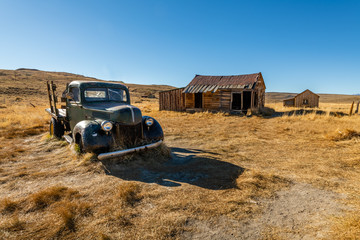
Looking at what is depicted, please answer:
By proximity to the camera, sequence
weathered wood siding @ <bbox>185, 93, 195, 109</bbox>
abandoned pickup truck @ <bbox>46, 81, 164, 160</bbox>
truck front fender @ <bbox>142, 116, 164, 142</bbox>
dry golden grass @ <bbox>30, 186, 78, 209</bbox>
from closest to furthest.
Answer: dry golden grass @ <bbox>30, 186, 78, 209</bbox>, abandoned pickup truck @ <bbox>46, 81, 164, 160</bbox>, truck front fender @ <bbox>142, 116, 164, 142</bbox>, weathered wood siding @ <bbox>185, 93, 195, 109</bbox>

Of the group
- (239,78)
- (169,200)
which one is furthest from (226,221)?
(239,78)

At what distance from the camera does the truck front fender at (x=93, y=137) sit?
14.3 feet

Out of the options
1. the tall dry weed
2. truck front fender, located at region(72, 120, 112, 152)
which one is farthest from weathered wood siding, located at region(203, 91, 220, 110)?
the tall dry weed

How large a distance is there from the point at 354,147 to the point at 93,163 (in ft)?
27.1

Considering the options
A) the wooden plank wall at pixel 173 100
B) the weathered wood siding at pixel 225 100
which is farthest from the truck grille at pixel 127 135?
the wooden plank wall at pixel 173 100

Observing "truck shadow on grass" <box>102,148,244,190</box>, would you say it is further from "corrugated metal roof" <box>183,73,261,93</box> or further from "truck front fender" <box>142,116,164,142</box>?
"corrugated metal roof" <box>183,73,261,93</box>

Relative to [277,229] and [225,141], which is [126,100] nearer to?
[225,141]

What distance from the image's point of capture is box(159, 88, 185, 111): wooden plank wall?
2042 centimetres

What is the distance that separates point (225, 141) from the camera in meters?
7.59

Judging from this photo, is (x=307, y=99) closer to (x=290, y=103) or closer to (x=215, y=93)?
(x=290, y=103)

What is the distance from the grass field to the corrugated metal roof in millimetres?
12888

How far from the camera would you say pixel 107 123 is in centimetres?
451

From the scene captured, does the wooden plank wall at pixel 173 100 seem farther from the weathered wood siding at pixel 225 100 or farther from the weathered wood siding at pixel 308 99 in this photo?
the weathered wood siding at pixel 308 99

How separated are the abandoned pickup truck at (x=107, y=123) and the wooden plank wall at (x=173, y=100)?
14.3 m
